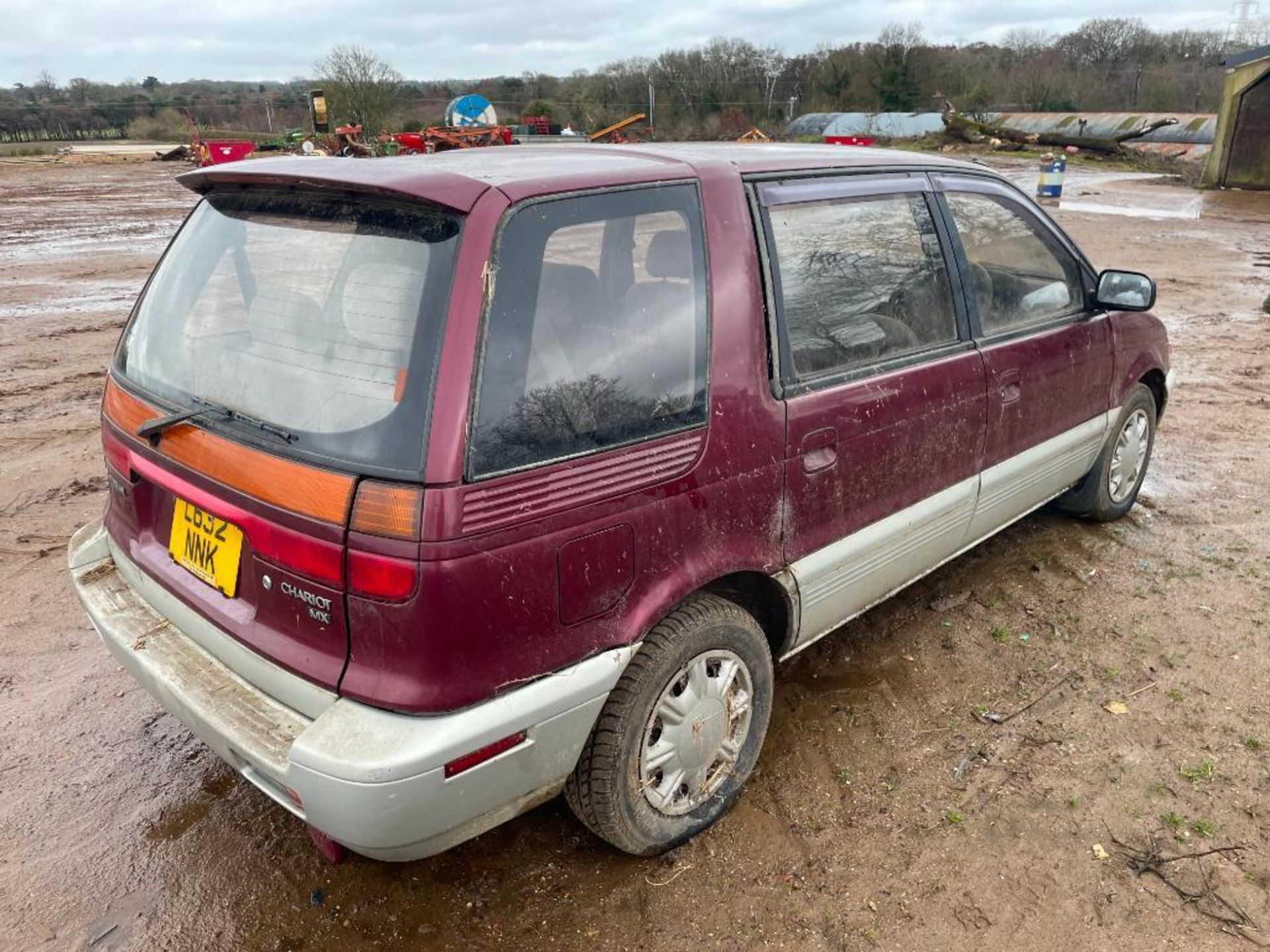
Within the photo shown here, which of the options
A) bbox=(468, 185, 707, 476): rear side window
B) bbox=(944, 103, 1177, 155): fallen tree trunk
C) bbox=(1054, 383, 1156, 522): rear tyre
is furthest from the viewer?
bbox=(944, 103, 1177, 155): fallen tree trunk

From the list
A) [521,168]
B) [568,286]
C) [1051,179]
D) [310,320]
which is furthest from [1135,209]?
[310,320]

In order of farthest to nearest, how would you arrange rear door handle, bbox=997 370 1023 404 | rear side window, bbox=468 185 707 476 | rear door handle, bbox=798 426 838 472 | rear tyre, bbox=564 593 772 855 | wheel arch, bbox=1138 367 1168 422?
1. wheel arch, bbox=1138 367 1168 422
2. rear door handle, bbox=997 370 1023 404
3. rear door handle, bbox=798 426 838 472
4. rear tyre, bbox=564 593 772 855
5. rear side window, bbox=468 185 707 476

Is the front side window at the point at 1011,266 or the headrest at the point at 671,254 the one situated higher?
the headrest at the point at 671,254

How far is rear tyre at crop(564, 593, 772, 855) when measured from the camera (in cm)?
222

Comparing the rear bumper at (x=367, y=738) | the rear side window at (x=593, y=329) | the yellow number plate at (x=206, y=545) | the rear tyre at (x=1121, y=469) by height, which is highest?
the rear side window at (x=593, y=329)

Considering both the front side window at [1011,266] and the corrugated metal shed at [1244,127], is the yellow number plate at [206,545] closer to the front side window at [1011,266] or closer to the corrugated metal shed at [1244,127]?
the front side window at [1011,266]

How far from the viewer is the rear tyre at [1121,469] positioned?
4172mm

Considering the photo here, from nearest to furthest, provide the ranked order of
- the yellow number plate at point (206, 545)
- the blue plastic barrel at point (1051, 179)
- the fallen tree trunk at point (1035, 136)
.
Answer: the yellow number plate at point (206, 545), the blue plastic barrel at point (1051, 179), the fallen tree trunk at point (1035, 136)

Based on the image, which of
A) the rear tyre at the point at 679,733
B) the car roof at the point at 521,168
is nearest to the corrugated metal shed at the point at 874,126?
the car roof at the point at 521,168

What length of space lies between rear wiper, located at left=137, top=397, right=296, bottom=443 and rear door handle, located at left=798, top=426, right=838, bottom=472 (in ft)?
4.60

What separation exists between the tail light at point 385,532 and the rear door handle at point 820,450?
1.18 meters

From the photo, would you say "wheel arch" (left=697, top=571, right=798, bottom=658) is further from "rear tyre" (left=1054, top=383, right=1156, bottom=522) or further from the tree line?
the tree line

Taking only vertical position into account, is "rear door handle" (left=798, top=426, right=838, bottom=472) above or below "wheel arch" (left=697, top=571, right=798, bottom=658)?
above

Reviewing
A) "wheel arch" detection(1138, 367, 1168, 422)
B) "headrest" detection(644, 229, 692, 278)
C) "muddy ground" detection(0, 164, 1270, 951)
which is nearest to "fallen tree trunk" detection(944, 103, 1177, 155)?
"wheel arch" detection(1138, 367, 1168, 422)
